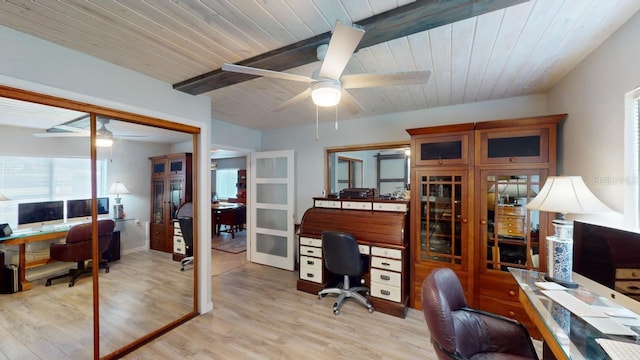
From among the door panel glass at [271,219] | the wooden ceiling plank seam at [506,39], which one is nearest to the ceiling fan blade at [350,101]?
the wooden ceiling plank seam at [506,39]

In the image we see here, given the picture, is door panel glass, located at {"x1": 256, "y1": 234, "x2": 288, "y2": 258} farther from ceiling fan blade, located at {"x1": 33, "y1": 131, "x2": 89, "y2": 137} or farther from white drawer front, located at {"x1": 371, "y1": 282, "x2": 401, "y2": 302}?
ceiling fan blade, located at {"x1": 33, "y1": 131, "x2": 89, "y2": 137}

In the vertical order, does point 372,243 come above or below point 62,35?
below

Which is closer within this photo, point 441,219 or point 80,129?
point 80,129

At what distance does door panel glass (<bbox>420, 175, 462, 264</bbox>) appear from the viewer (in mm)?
2611

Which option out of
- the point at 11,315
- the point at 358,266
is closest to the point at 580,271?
the point at 358,266

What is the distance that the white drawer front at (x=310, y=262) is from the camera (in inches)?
124

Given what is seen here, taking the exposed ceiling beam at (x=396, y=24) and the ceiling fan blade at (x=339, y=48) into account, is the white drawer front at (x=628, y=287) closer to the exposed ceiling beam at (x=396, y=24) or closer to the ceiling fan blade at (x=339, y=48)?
the exposed ceiling beam at (x=396, y=24)

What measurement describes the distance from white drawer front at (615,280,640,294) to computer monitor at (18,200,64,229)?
3661 mm

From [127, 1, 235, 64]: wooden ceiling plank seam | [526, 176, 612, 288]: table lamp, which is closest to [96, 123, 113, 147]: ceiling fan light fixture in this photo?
[127, 1, 235, 64]: wooden ceiling plank seam

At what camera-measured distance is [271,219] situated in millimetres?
4219

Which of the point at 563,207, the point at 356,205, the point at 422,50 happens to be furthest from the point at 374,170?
the point at 563,207

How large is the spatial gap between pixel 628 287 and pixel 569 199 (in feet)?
1.79

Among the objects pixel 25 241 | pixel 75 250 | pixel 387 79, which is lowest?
pixel 75 250

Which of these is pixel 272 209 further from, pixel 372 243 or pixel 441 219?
pixel 441 219
